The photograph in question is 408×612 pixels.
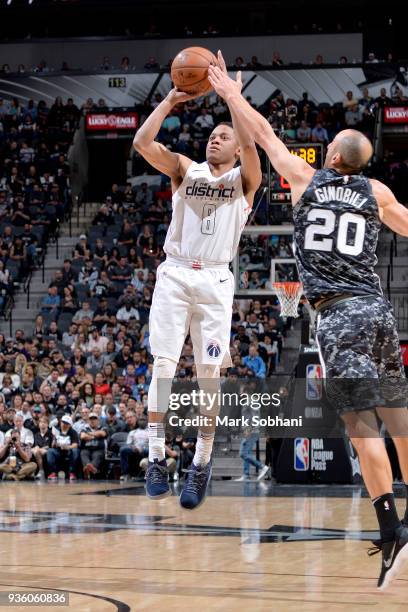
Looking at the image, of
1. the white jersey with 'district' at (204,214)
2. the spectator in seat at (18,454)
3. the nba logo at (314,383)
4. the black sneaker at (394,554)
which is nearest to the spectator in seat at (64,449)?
the spectator in seat at (18,454)

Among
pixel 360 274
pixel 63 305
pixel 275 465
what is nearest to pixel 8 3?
pixel 63 305

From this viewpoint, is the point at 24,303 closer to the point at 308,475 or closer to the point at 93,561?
the point at 308,475

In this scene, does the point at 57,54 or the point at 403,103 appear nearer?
the point at 403,103

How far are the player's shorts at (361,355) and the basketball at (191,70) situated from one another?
2195 millimetres

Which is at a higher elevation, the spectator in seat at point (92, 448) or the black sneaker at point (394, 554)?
the black sneaker at point (394, 554)

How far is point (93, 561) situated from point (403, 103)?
827 inches

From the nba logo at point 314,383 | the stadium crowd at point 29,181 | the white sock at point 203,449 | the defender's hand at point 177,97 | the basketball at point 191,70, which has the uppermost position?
the stadium crowd at point 29,181

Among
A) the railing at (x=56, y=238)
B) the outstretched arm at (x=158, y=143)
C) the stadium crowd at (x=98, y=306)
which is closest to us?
the outstretched arm at (x=158, y=143)

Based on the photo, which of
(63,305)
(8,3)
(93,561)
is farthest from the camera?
(8,3)

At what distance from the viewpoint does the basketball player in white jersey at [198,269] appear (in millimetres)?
7941

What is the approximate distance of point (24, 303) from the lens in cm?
2558

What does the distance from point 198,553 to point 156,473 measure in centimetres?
234

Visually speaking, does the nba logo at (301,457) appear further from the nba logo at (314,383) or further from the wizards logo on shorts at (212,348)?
the wizards logo on shorts at (212,348)

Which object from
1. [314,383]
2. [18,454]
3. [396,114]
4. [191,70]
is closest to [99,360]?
[18,454]
